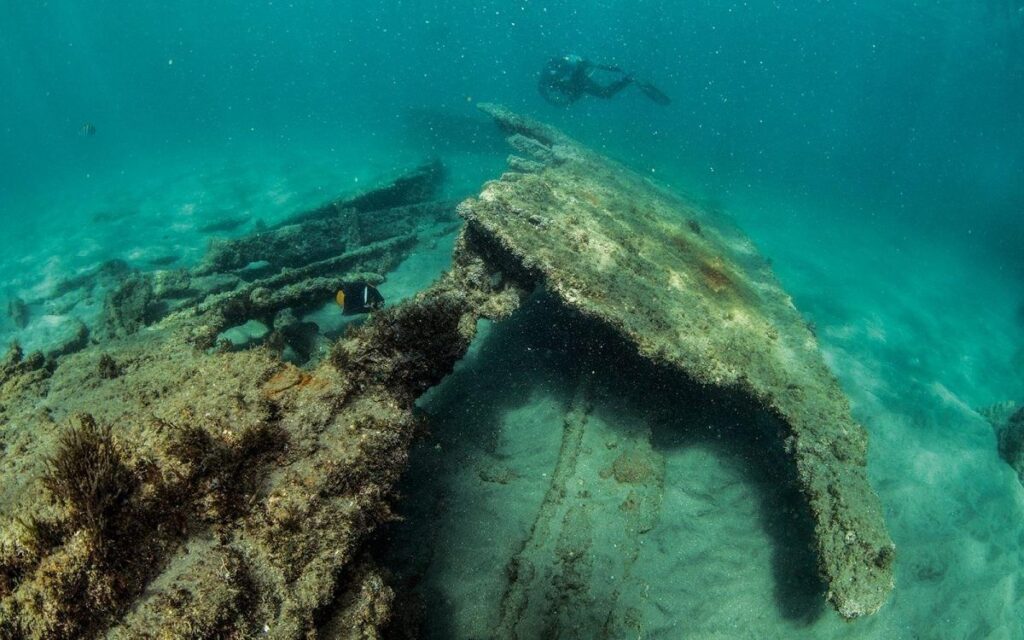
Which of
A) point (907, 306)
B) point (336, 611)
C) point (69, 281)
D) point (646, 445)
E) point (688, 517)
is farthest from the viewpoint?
point (907, 306)

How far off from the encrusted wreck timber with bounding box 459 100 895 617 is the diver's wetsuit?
1560 centimetres

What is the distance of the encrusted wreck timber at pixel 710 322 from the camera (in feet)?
15.0

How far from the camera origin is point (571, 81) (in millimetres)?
21219

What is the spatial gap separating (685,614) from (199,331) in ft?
19.3

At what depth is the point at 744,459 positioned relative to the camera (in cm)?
622

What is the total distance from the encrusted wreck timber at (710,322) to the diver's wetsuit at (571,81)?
15.6m

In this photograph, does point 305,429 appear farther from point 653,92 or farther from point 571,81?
point 653,92

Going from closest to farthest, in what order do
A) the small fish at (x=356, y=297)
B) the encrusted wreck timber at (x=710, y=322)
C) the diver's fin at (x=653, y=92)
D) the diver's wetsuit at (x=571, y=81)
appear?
the encrusted wreck timber at (x=710, y=322)
the small fish at (x=356, y=297)
the diver's wetsuit at (x=571, y=81)
the diver's fin at (x=653, y=92)

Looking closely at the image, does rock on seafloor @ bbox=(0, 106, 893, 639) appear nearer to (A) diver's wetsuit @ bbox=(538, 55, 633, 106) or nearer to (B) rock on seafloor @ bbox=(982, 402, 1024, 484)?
(B) rock on seafloor @ bbox=(982, 402, 1024, 484)

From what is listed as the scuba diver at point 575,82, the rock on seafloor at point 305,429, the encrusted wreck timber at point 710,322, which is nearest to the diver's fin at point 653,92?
the scuba diver at point 575,82

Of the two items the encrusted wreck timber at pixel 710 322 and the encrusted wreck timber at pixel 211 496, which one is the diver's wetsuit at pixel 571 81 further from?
the encrusted wreck timber at pixel 211 496

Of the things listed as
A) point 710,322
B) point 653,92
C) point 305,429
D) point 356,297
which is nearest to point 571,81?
point 653,92

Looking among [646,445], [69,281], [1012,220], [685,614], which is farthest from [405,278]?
[1012,220]

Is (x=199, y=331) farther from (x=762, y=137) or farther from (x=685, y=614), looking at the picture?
(x=762, y=137)
